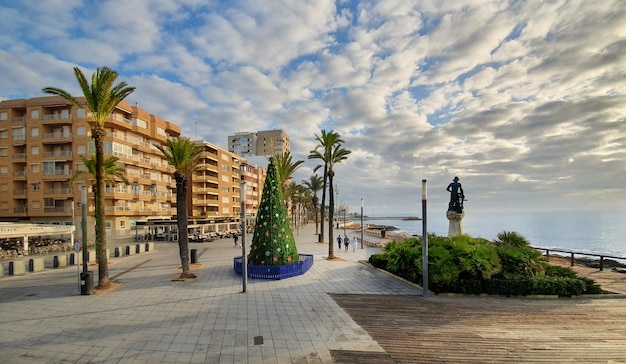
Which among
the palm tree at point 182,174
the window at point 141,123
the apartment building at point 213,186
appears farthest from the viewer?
the apartment building at point 213,186

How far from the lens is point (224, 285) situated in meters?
17.1

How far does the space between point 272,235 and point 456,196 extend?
13222 mm

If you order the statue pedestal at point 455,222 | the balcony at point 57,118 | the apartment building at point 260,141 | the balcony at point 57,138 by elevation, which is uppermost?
the apartment building at point 260,141

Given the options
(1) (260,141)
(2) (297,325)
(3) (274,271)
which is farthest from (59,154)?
(1) (260,141)

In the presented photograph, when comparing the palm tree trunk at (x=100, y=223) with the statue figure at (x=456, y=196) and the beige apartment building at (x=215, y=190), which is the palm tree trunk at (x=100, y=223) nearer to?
the statue figure at (x=456, y=196)

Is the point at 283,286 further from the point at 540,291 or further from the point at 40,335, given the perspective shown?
the point at 540,291

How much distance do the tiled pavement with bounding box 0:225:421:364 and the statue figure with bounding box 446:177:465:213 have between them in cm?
778

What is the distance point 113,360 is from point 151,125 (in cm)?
5192

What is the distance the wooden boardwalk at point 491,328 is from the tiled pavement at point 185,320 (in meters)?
A: 0.91

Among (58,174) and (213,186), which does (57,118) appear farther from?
(213,186)

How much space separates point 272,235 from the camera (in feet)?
63.1

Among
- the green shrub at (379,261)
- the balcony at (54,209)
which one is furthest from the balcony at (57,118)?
the green shrub at (379,261)

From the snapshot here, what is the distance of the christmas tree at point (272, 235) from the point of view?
19.0 meters

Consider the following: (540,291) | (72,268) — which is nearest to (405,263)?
(540,291)
